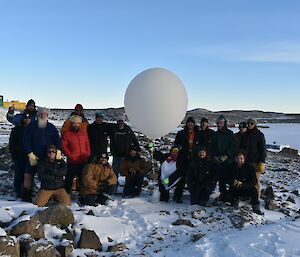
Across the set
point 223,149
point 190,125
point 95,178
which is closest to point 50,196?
point 95,178

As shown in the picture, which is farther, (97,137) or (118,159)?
(118,159)

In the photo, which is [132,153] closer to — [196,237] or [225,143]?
[225,143]

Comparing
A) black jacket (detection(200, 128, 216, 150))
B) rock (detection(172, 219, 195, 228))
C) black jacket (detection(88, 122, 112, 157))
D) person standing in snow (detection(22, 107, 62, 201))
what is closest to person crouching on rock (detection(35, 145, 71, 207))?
person standing in snow (detection(22, 107, 62, 201))

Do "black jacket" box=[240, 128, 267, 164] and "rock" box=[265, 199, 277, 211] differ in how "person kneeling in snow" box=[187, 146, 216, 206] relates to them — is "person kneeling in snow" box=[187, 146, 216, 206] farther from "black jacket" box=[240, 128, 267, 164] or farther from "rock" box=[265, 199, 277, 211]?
"rock" box=[265, 199, 277, 211]

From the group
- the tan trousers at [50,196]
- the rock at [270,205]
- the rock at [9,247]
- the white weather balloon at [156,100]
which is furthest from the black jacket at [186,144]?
the rock at [9,247]

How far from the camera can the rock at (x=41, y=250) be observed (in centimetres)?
558

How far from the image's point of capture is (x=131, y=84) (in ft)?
28.6

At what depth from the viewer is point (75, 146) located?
27.6 feet

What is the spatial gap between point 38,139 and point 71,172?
1.12m

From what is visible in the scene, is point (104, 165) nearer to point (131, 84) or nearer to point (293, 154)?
point (131, 84)

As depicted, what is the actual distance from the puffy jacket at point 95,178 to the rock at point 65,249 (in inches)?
94.2

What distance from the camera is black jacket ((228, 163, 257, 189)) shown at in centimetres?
855

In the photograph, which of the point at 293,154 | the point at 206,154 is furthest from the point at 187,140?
the point at 293,154

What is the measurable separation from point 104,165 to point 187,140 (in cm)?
195
